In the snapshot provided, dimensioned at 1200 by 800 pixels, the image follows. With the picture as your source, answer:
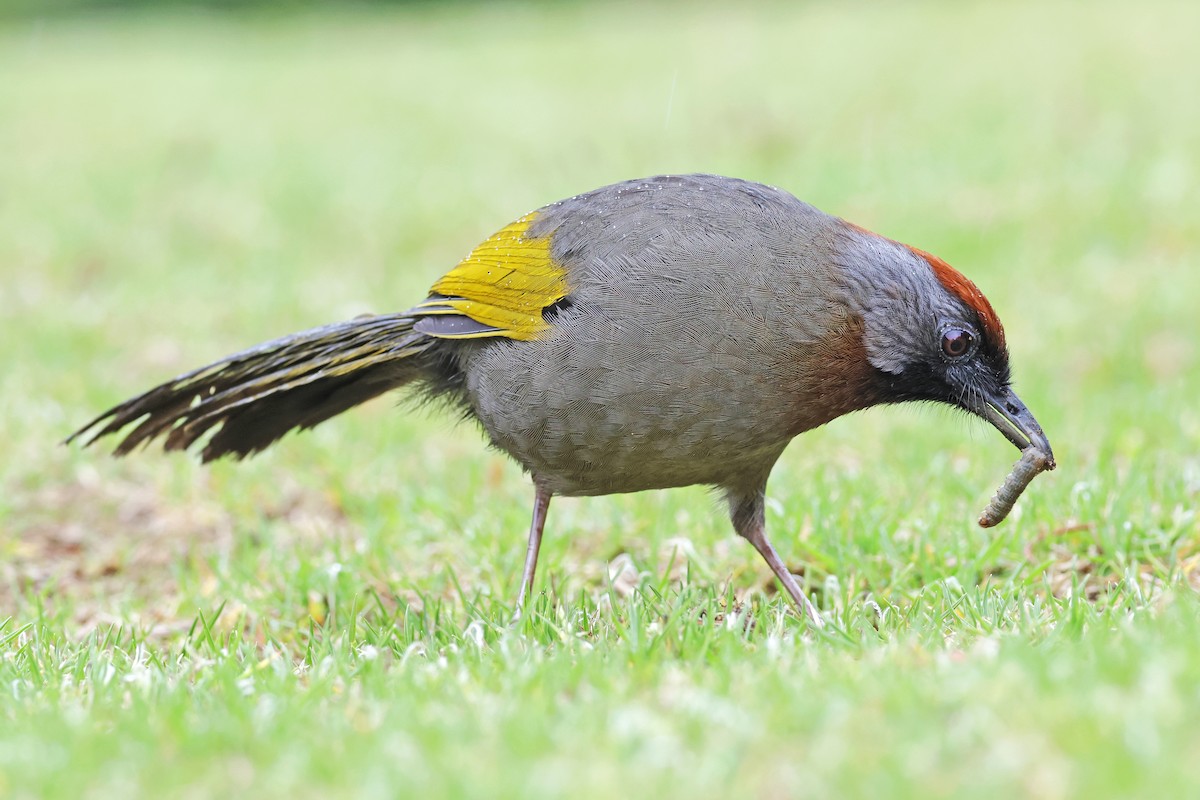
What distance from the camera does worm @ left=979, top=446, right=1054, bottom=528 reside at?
4238mm

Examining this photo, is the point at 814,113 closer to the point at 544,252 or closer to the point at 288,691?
the point at 544,252

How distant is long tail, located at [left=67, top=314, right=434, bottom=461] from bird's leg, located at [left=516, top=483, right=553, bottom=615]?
696mm

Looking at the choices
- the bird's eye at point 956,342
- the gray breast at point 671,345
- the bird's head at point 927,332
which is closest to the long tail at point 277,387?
the gray breast at point 671,345

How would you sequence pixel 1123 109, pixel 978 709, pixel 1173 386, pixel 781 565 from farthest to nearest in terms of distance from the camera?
1. pixel 1123 109
2. pixel 1173 386
3. pixel 781 565
4. pixel 978 709

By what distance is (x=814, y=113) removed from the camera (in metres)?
15.0

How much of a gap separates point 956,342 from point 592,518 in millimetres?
1949

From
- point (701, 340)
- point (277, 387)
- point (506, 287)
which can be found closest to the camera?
point (701, 340)

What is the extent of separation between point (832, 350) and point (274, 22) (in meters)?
29.5

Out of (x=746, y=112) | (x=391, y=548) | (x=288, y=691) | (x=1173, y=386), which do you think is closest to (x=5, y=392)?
(x=391, y=548)

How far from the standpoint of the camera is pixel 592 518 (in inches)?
224

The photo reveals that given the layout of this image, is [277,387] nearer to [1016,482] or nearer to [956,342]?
[956,342]

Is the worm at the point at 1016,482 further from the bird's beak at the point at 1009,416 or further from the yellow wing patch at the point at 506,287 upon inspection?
the yellow wing patch at the point at 506,287

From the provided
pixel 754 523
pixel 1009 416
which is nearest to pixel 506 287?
pixel 754 523

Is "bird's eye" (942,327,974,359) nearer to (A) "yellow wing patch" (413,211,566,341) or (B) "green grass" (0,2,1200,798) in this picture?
(B) "green grass" (0,2,1200,798)
